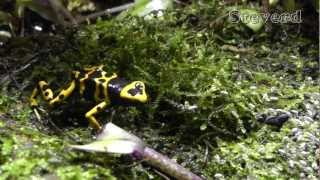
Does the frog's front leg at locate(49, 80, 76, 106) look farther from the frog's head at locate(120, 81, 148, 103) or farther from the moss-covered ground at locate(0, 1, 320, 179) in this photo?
the frog's head at locate(120, 81, 148, 103)

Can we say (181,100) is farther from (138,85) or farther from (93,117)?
(93,117)

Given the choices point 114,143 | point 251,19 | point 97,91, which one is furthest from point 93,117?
point 251,19

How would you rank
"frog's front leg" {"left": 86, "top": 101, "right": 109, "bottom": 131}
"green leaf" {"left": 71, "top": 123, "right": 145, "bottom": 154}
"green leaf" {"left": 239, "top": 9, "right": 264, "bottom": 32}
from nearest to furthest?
"green leaf" {"left": 71, "top": 123, "right": 145, "bottom": 154} < "frog's front leg" {"left": 86, "top": 101, "right": 109, "bottom": 131} < "green leaf" {"left": 239, "top": 9, "right": 264, "bottom": 32}

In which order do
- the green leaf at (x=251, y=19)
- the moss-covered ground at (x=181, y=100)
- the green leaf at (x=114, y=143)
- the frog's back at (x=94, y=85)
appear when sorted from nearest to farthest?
the green leaf at (x=114, y=143)
the moss-covered ground at (x=181, y=100)
the frog's back at (x=94, y=85)
the green leaf at (x=251, y=19)

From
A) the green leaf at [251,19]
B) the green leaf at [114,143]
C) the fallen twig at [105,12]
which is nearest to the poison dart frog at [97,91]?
the green leaf at [114,143]

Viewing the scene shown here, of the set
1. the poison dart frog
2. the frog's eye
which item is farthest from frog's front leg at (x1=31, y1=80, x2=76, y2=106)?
the frog's eye

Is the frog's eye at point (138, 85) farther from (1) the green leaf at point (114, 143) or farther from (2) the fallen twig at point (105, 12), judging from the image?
(2) the fallen twig at point (105, 12)

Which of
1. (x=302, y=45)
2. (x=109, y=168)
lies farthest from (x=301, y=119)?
(x=109, y=168)
